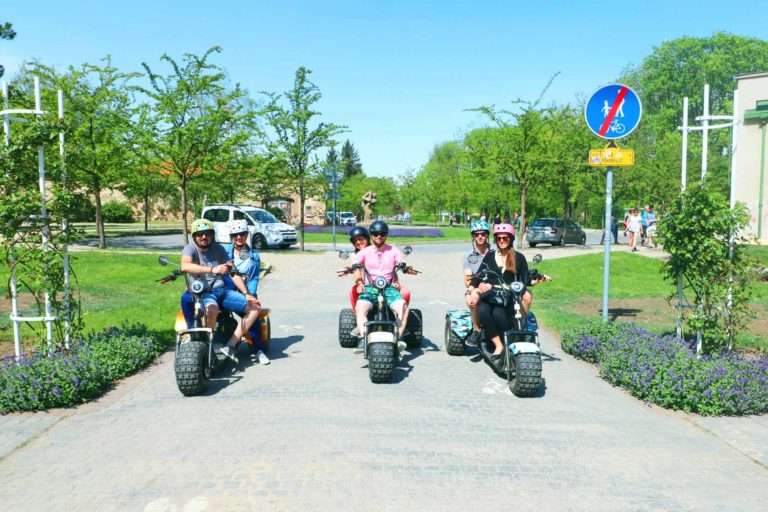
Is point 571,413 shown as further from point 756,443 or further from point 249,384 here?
point 249,384

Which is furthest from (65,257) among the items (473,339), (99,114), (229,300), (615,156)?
(99,114)

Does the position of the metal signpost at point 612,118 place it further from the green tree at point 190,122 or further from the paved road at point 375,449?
the green tree at point 190,122

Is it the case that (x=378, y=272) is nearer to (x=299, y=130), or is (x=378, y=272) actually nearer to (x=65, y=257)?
(x=65, y=257)

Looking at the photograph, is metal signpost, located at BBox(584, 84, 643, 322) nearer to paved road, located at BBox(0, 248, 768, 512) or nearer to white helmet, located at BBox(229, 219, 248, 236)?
paved road, located at BBox(0, 248, 768, 512)

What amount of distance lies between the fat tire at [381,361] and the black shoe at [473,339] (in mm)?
1282

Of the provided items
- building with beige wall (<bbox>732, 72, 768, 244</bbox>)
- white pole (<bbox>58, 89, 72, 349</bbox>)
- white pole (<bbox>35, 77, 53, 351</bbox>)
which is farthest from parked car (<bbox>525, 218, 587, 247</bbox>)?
white pole (<bbox>35, 77, 53, 351</bbox>)

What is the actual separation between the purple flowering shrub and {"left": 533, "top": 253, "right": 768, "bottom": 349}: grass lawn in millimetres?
5813

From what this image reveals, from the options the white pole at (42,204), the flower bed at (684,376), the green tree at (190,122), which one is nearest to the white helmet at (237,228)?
the white pole at (42,204)

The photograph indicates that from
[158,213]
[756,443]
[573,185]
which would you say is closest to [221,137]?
[573,185]

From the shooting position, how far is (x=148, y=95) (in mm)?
21375

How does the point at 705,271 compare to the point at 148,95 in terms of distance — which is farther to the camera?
the point at 148,95

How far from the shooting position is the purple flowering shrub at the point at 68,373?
5.32 m

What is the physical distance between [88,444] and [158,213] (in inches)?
2412

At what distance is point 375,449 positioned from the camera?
4.36m
